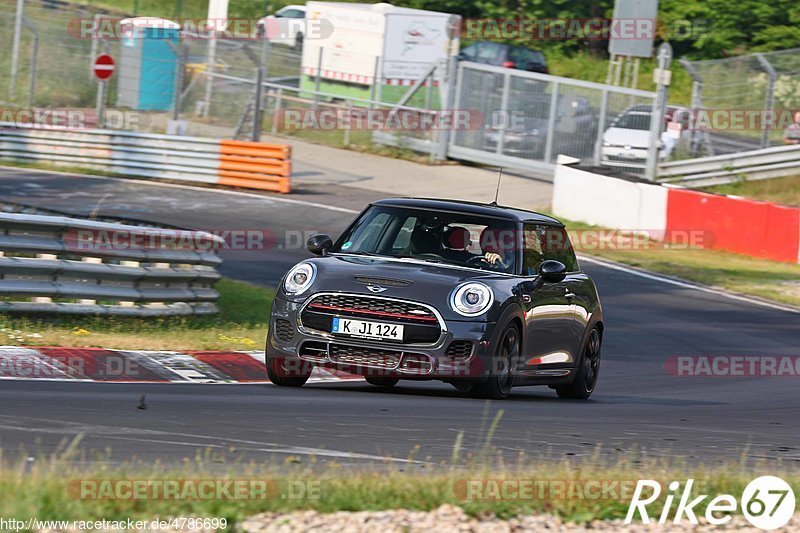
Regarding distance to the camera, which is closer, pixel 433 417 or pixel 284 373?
pixel 433 417

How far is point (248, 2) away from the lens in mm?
49438

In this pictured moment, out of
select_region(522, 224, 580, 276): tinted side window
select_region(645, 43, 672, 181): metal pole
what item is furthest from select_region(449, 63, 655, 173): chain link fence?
select_region(522, 224, 580, 276): tinted side window

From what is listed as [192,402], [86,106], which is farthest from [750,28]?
[192,402]

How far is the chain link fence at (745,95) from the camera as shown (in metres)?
27.6

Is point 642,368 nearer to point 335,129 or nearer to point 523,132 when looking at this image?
point 523,132

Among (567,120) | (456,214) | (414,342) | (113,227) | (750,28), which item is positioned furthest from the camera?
(750,28)

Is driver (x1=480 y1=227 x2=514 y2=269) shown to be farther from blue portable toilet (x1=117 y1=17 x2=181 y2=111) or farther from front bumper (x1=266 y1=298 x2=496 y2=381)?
blue portable toilet (x1=117 y1=17 x2=181 y2=111)

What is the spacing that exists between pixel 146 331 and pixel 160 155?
632 inches

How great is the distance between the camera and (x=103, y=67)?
1139 inches

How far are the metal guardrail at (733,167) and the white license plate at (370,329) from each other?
2049 centimetres

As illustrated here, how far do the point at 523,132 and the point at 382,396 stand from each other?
2220 cm

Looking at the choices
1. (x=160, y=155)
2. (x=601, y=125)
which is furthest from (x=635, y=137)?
(x=160, y=155)

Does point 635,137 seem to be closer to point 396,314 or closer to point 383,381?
point 383,381

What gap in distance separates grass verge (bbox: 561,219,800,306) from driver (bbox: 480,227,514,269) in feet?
33.8
